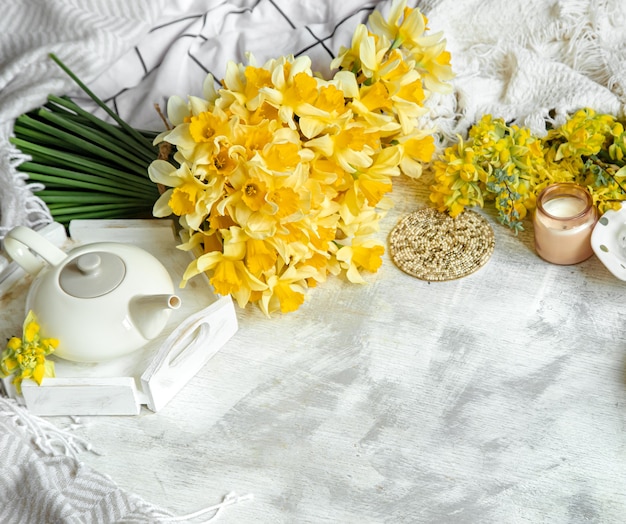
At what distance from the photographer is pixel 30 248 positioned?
105 cm

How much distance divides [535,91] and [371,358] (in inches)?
21.6

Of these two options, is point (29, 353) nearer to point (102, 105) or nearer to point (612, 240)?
point (102, 105)

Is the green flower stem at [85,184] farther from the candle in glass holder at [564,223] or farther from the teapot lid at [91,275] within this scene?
the candle in glass holder at [564,223]

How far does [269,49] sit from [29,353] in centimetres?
64

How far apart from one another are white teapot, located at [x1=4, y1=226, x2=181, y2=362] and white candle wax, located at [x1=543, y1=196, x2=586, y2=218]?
1.86ft

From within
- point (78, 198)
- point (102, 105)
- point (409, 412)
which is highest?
point (102, 105)

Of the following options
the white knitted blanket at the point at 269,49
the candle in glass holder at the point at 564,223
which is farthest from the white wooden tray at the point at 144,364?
the candle in glass holder at the point at 564,223

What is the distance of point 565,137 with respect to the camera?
1257 mm

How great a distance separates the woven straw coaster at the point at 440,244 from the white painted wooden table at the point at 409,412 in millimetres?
21

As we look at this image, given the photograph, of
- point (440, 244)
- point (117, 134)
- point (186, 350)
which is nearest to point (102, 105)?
point (117, 134)

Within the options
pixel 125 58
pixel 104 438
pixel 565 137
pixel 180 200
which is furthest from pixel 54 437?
pixel 565 137

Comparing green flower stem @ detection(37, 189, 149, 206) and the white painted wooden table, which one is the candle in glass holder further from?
green flower stem @ detection(37, 189, 149, 206)

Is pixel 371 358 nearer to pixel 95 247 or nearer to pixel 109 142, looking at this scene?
pixel 95 247

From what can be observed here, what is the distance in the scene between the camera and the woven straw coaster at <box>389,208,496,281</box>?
48.0 inches
